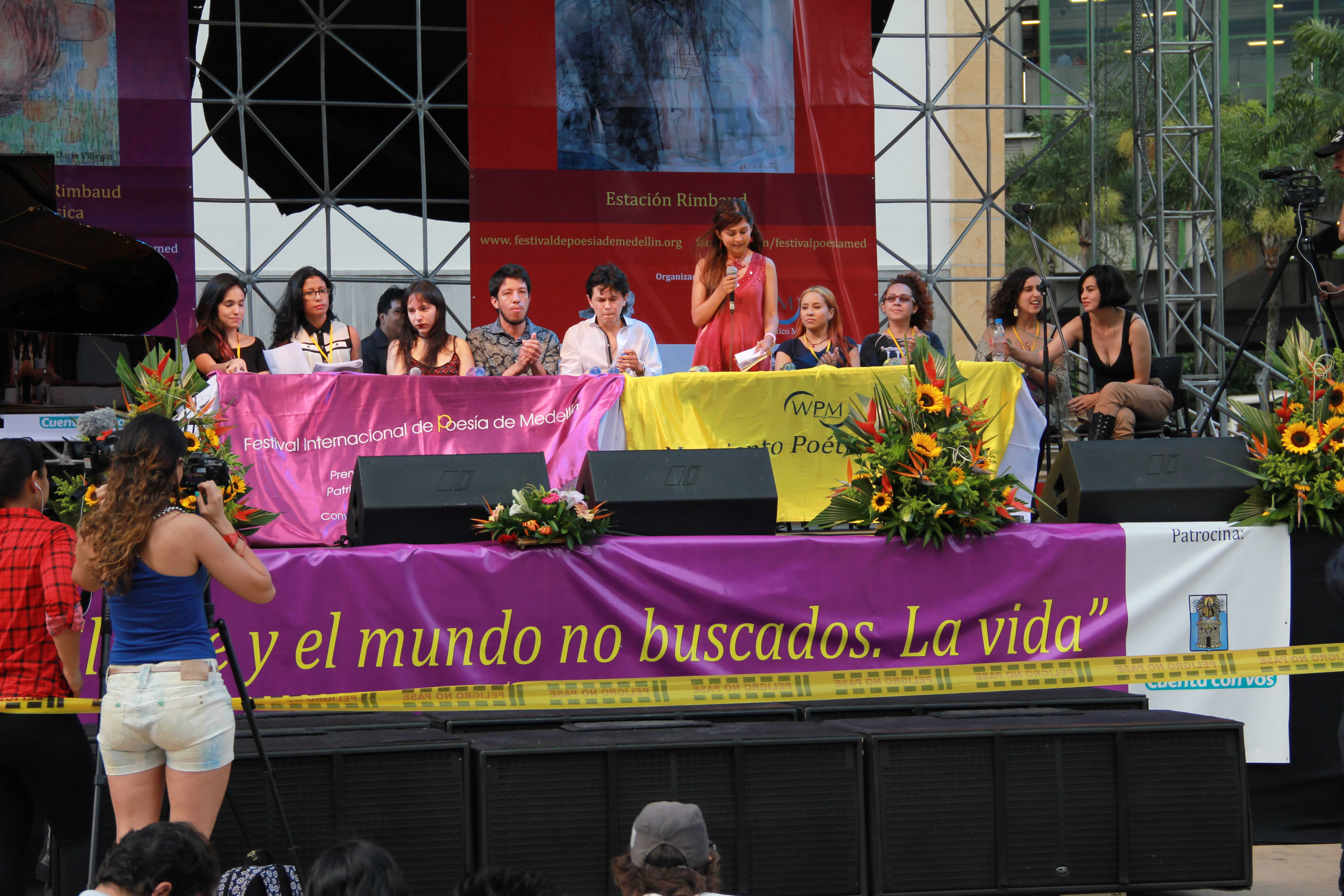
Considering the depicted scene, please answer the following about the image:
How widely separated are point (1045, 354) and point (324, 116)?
7.87 meters

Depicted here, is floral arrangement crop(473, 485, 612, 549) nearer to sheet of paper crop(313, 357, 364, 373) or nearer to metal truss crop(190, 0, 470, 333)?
sheet of paper crop(313, 357, 364, 373)

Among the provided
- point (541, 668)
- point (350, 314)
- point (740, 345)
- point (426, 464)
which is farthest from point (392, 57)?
point (541, 668)

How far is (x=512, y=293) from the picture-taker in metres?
8.05

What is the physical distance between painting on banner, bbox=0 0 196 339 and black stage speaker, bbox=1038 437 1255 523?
304 inches

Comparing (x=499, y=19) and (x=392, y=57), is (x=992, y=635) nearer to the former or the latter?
(x=499, y=19)

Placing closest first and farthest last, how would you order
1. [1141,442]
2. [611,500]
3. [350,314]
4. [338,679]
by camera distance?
1. [338,679]
2. [611,500]
3. [1141,442]
4. [350,314]

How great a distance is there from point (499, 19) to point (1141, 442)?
23.4 feet

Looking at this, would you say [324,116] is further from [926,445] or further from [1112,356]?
[926,445]

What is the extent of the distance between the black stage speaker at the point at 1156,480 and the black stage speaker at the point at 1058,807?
1.70m

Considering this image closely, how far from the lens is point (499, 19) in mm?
11133

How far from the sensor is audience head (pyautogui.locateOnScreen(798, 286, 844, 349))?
25.8 feet

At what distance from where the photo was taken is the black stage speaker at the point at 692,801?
166 inches

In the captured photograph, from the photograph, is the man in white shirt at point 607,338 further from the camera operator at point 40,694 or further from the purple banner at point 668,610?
the camera operator at point 40,694

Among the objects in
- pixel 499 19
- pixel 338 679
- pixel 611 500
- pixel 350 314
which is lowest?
pixel 338 679
